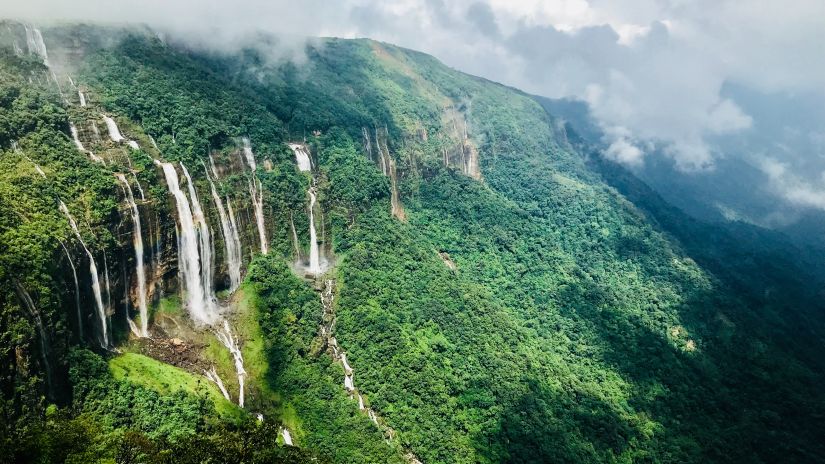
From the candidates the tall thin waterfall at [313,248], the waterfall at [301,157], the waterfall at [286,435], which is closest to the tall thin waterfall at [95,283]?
the waterfall at [286,435]

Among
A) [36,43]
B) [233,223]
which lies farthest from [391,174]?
[36,43]

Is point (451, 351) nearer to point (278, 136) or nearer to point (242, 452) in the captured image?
point (242, 452)

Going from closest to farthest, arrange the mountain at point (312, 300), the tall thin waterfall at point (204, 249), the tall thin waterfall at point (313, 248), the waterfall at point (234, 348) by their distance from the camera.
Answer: the mountain at point (312, 300) < the waterfall at point (234, 348) < the tall thin waterfall at point (204, 249) < the tall thin waterfall at point (313, 248)

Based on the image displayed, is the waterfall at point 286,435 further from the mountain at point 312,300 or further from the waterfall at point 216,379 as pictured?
the waterfall at point 216,379

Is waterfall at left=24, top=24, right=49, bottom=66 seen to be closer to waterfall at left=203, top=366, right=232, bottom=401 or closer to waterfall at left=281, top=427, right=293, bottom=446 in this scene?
waterfall at left=203, top=366, right=232, bottom=401

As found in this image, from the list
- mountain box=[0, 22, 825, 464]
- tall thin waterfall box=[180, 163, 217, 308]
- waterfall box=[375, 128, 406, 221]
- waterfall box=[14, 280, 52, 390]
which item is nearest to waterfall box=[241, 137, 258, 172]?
mountain box=[0, 22, 825, 464]

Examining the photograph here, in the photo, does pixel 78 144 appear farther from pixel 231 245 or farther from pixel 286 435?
pixel 286 435
